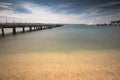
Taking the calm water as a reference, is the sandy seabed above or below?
below

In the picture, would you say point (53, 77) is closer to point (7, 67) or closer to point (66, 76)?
point (66, 76)

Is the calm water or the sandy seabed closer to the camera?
the sandy seabed

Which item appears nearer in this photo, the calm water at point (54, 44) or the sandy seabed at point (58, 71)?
the sandy seabed at point (58, 71)

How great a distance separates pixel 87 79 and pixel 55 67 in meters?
2.12

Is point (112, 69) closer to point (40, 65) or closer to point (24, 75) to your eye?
point (40, 65)

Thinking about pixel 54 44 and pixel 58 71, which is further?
pixel 54 44

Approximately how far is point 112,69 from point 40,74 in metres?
3.55

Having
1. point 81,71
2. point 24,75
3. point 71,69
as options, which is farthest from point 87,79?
point 24,75

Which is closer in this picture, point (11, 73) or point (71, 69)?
point (11, 73)

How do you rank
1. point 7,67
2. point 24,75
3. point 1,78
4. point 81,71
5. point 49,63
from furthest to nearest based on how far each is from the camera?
point 49,63 < point 7,67 < point 81,71 < point 24,75 < point 1,78

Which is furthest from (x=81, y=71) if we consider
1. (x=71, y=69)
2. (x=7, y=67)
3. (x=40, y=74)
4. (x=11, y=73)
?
(x=7, y=67)

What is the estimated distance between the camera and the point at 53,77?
6141mm

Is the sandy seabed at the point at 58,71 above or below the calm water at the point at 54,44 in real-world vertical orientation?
below

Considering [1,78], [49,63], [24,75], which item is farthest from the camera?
[49,63]
